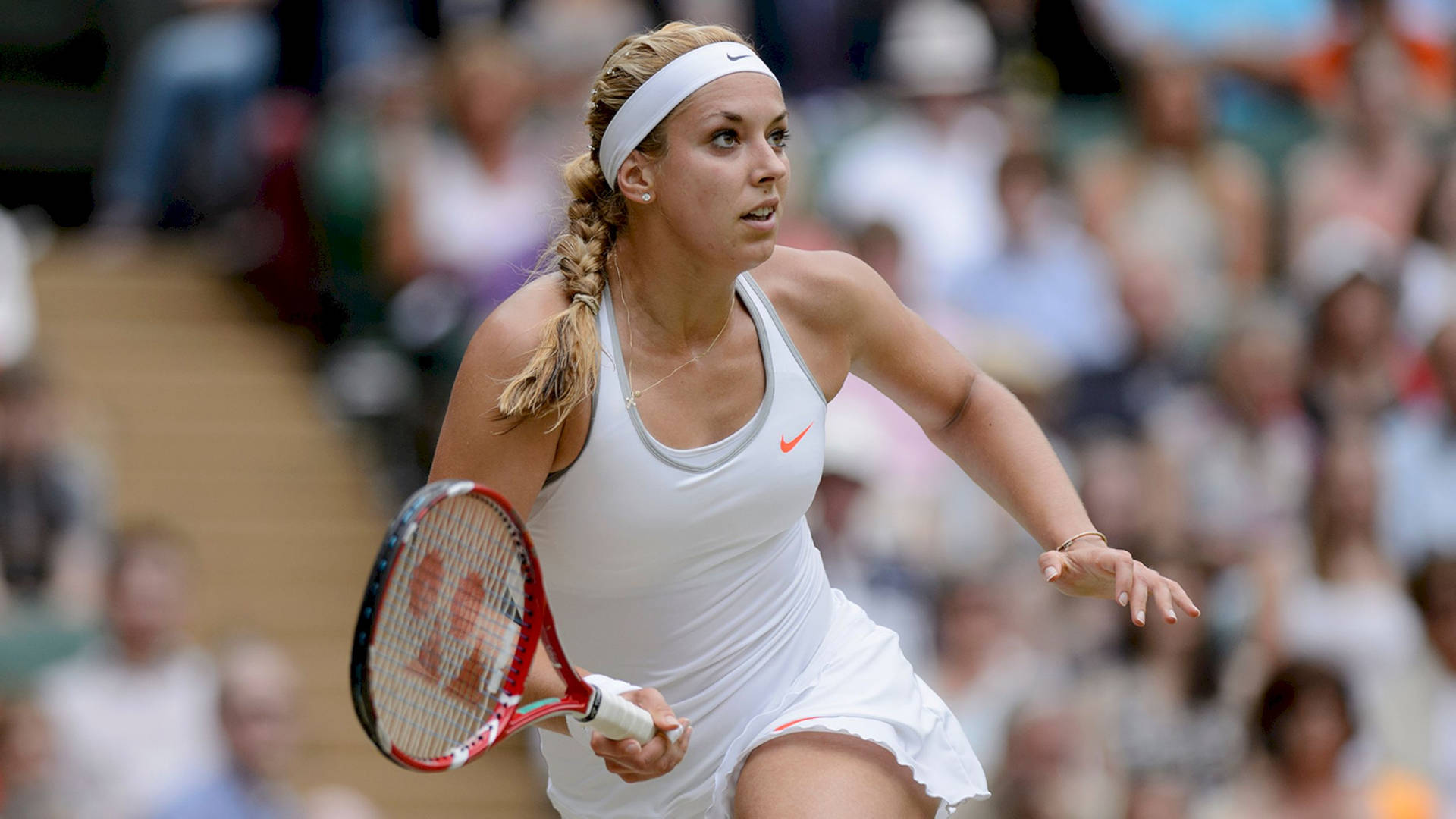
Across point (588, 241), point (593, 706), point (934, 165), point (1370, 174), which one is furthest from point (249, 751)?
point (1370, 174)

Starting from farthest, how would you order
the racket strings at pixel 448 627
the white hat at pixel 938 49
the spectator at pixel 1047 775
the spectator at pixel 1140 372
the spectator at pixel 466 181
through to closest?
the white hat at pixel 938 49
the spectator at pixel 466 181
the spectator at pixel 1140 372
the spectator at pixel 1047 775
the racket strings at pixel 448 627

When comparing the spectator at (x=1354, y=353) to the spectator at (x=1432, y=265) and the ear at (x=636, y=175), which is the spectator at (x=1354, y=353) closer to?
the spectator at (x=1432, y=265)

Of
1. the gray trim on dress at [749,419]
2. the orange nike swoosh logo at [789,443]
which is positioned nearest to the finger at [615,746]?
the gray trim on dress at [749,419]

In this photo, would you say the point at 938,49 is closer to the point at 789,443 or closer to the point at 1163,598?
the point at 789,443

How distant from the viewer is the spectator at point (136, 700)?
6.41 metres

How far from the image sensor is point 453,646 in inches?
132

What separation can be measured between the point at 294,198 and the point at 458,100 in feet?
2.99

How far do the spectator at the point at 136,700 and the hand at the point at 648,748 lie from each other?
3323 millimetres

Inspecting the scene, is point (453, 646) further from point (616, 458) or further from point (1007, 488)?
point (1007, 488)

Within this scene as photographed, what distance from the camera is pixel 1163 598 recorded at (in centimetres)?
346

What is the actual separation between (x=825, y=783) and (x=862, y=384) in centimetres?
389

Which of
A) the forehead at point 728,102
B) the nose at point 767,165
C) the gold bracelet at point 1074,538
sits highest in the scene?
the forehead at point 728,102

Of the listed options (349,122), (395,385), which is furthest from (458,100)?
(395,385)

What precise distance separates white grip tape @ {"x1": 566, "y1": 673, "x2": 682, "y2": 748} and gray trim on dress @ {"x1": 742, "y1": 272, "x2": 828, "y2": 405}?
71cm
